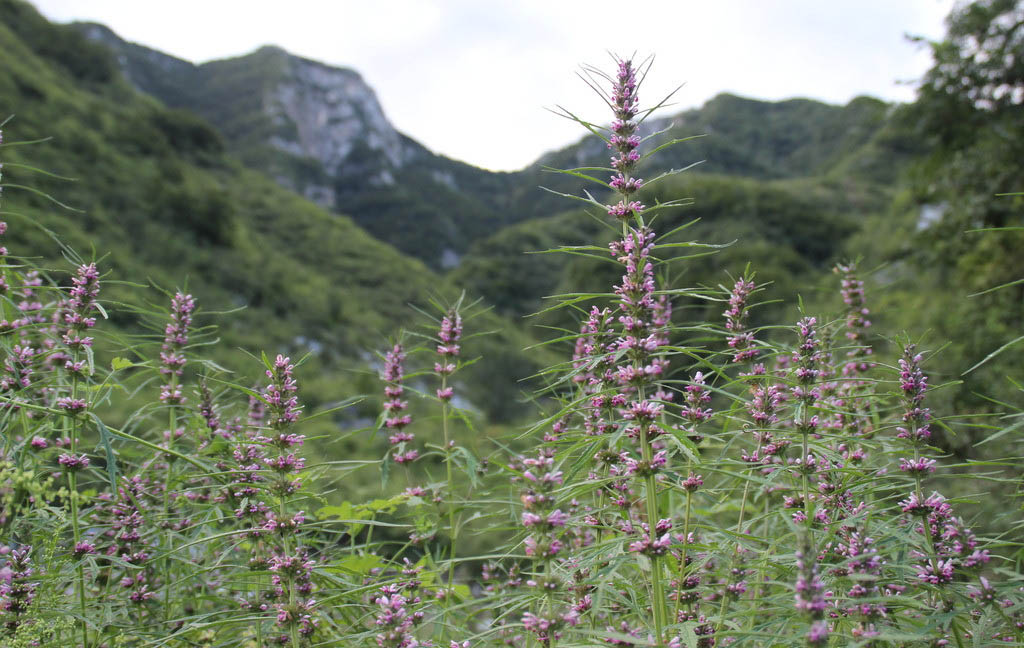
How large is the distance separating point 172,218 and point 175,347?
46.6 metres

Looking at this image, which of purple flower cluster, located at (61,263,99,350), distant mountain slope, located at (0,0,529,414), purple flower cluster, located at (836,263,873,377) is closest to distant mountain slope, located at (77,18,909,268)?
distant mountain slope, located at (0,0,529,414)

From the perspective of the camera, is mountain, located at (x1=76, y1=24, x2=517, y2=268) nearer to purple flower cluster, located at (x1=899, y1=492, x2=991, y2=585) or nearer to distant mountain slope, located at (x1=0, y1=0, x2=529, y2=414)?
distant mountain slope, located at (x1=0, y1=0, x2=529, y2=414)

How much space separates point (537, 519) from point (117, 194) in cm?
4667

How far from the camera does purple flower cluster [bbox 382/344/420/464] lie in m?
2.54

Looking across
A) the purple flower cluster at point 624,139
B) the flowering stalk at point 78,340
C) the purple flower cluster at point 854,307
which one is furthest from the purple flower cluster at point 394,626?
the purple flower cluster at point 854,307

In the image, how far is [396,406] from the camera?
2.62 m

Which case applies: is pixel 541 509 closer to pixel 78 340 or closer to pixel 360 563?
pixel 360 563

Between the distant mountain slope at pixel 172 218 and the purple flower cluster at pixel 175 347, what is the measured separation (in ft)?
85.9

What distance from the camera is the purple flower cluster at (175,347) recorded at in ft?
7.76

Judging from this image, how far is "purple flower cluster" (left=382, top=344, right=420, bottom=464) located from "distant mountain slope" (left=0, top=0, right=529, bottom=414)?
26556mm

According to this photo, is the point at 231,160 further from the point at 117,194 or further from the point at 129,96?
the point at 117,194

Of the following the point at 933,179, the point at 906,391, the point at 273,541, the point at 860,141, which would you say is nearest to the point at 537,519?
the point at 273,541

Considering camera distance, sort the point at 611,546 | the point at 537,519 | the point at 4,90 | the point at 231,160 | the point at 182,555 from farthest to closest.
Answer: the point at 231,160
the point at 4,90
the point at 182,555
the point at 611,546
the point at 537,519

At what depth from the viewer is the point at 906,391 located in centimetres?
165
